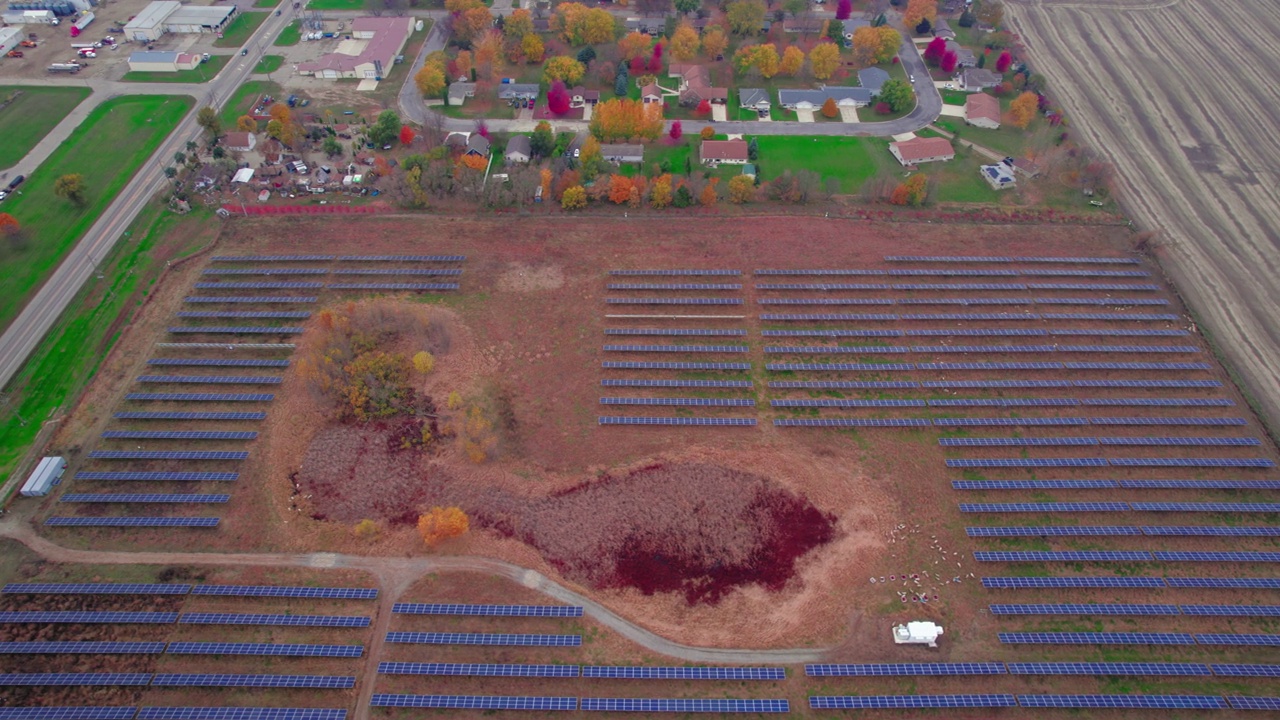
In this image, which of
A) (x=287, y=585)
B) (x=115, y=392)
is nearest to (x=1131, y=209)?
(x=287, y=585)

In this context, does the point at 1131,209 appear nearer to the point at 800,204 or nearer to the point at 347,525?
the point at 800,204

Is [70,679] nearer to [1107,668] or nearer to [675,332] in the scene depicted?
[675,332]

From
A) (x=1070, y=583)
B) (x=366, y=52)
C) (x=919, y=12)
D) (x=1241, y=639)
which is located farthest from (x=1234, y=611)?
(x=366, y=52)

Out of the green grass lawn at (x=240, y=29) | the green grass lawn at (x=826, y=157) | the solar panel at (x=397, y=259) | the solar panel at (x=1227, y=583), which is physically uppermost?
the green grass lawn at (x=240, y=29)

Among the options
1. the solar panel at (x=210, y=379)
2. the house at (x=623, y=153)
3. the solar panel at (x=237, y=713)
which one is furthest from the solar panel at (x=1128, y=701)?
the house at (x=623, y=153)

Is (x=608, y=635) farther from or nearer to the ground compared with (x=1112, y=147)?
nearer to the ground

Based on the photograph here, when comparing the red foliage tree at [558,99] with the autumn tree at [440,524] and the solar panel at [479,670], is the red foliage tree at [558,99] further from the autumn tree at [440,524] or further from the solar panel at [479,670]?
the solar panel at [479,670]
